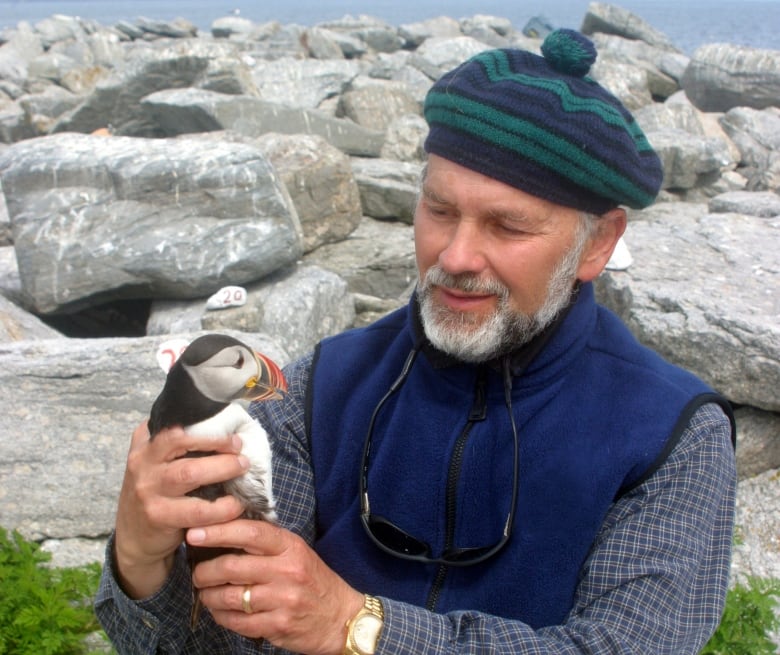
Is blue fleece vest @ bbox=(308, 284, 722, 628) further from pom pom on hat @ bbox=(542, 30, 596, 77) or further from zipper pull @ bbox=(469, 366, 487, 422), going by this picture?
pom pom on hat @ bbox=(542, 30, 596, 77)

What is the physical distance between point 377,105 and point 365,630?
13327 millimetres

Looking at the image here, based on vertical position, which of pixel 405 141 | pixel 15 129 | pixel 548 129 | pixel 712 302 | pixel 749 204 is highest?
pixel 548 129

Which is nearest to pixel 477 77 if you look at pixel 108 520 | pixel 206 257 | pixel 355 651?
pixel 355 651

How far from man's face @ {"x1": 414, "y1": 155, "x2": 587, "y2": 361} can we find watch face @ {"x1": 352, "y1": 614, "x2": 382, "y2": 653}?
71 cm

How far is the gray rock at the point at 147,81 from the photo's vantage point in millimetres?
11703

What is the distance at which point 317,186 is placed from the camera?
735cm

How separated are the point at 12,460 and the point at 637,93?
50.1ft

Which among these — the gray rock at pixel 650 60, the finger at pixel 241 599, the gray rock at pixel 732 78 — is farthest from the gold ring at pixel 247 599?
the gray rock at pixel 732 78

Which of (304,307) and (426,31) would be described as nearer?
(304,307)

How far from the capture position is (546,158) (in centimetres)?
194

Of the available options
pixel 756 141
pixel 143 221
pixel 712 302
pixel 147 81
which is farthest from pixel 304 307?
pixel 756 141

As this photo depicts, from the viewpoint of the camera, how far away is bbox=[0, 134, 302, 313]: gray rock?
19.5 ft

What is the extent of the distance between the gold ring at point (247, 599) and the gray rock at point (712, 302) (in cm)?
312

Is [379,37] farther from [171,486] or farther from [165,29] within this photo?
[171,486]
